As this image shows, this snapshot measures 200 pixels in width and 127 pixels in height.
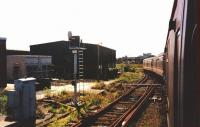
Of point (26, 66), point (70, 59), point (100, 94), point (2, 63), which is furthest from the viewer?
point (70, 59)

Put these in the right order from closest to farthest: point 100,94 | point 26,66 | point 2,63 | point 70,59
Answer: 1. point 100,94
2. point 2,63
3. point 26,66
4. point 70,59

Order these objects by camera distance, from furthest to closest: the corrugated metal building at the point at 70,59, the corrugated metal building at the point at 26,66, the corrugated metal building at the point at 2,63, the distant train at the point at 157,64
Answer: the corrugated metal building at the point at 70,59 → the corrugated metal building at the point at 26,66 → the corrugated metal building at the point at 2,63 → the distant train at the point at 157,64

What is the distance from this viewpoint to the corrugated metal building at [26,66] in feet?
107

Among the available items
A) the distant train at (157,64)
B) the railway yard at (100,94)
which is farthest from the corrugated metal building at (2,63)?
the distant train at (157,64)

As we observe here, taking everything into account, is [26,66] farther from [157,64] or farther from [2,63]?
[157,64]

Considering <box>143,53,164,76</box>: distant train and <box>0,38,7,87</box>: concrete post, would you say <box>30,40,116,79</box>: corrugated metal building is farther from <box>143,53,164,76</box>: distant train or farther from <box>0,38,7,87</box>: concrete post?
<box>0,38,7,87</box>: concrete post

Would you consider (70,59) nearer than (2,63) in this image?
No

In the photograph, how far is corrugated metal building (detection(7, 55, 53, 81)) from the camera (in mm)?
32719

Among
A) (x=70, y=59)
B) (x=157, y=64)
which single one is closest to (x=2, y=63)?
(x=157, y=64)

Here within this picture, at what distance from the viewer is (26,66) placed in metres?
34.0

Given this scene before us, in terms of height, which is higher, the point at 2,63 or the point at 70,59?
the point at 70,59

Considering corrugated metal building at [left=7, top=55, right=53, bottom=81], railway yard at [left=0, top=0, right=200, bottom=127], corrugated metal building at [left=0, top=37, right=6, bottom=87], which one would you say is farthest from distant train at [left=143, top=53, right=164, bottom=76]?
corrugated metal building at [left=0, top=37, right=6, bottom=87]

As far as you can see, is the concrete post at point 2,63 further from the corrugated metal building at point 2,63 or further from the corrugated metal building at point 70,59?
the corrugated metal building at point 70,59

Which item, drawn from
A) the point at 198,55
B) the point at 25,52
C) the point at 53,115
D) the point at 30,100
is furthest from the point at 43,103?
the point at 25,52
